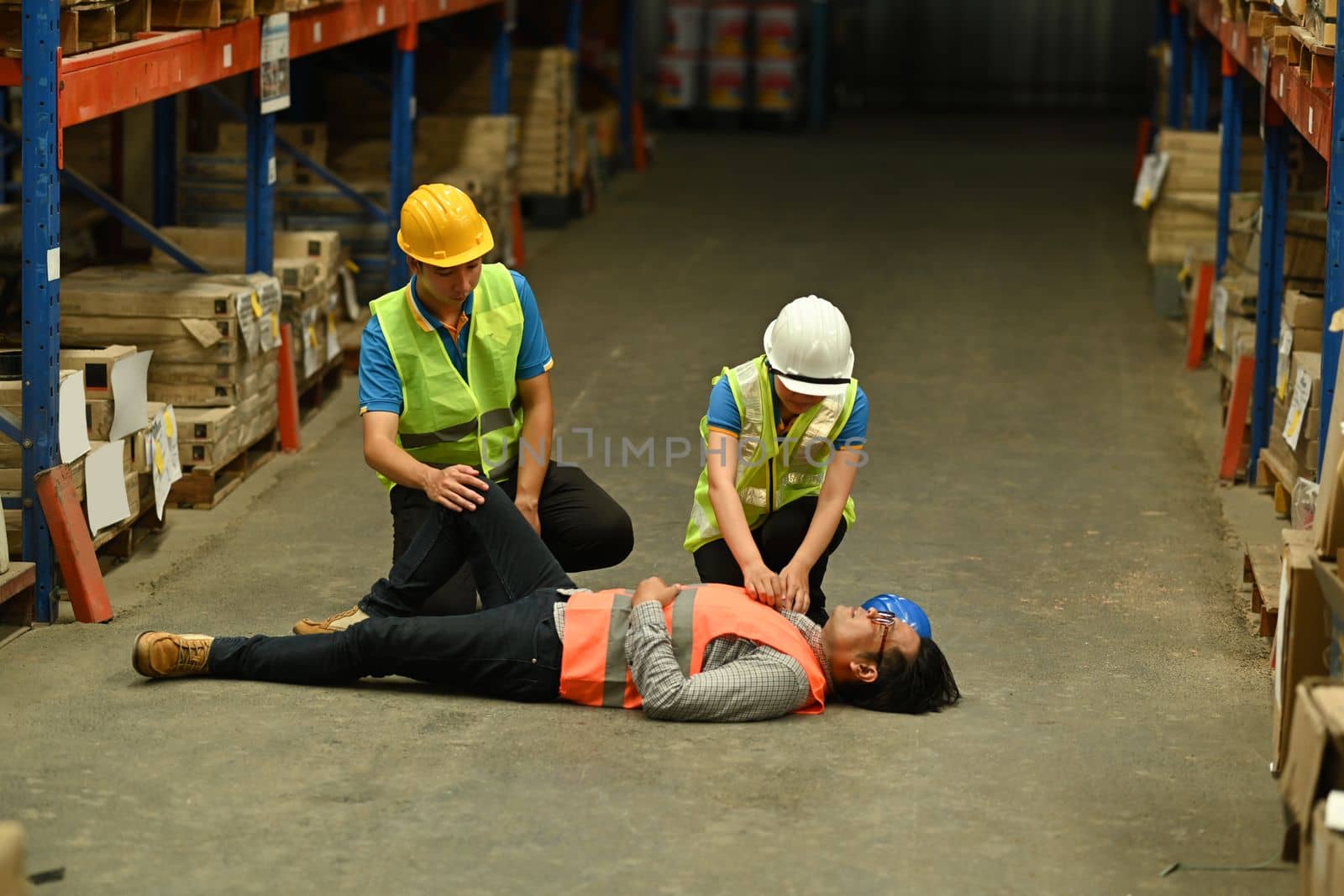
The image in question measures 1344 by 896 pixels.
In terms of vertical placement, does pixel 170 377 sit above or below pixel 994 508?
above

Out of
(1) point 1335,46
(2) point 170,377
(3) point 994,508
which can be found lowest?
(3) point 994,508

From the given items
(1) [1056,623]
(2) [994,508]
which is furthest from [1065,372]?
(1) [1056,623]

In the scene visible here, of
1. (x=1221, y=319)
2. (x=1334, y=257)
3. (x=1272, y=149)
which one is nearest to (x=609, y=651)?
(x=1334, y=257)

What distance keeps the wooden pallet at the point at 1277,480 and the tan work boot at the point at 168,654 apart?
4268mm

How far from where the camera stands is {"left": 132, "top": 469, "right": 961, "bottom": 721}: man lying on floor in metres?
5.21

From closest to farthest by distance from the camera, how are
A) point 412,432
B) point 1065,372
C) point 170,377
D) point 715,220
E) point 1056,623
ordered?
point 412,432, point 1056,623, point 170,377, point 1065,372, point 715,220

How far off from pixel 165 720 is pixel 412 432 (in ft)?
4.21

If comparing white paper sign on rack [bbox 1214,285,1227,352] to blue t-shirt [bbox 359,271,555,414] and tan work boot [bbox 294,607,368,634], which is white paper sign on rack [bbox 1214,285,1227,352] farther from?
tan work boot [bbox 294,607,368,634]

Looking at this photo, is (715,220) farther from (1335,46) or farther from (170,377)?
(1335,46)

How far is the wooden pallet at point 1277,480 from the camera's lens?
294 inches

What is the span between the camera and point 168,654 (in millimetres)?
5520

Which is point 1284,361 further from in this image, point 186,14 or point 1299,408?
point 186,14

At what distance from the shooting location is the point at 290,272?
29.8 feet

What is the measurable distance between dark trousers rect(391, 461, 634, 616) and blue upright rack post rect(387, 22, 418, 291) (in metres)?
5.14
